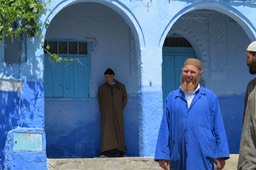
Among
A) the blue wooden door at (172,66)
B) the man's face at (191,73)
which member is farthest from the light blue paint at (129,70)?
the man's face at (191,73)

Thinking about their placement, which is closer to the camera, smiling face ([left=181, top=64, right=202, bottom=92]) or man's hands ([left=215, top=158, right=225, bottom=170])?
man's hands ([left=215, top=158, right=225, bottom=170])

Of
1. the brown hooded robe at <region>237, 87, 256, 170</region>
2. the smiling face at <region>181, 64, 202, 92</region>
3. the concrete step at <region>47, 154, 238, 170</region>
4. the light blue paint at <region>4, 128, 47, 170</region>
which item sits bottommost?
the concrete step at <region>47, 154, 238, 170</region>

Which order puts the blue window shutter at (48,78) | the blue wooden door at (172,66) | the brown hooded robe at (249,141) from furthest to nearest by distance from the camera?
1. the blue wooden door at (172,66)
2. the blue window shutter at (48,78)
3. the brown hooded robe at (249,141)

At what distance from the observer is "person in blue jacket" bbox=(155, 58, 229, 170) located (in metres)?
6.37

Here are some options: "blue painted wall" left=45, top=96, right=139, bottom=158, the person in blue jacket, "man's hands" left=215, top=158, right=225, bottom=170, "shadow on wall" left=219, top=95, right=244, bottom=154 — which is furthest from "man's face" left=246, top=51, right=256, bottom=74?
"shadow on wall" left=219, top=95, right=244, bottom=154

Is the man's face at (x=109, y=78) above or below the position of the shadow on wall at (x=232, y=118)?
above

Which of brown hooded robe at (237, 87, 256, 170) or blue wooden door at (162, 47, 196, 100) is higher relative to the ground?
blue wooden door at (162, 47, 196, 100)

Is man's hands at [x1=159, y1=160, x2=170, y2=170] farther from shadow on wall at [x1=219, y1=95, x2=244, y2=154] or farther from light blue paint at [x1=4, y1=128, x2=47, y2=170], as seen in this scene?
shadow on wall at [x1=219, y1=95, x2=244, y2=154]

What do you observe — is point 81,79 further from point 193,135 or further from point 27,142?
point 193,135

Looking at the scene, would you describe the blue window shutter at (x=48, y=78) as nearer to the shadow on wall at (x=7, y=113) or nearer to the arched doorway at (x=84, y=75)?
the arched doorway at (x=84, y=75)

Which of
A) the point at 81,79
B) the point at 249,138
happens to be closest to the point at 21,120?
the point at 81,79

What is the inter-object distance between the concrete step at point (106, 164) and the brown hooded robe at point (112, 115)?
193 centimetres

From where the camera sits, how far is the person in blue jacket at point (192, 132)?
6.37 metres

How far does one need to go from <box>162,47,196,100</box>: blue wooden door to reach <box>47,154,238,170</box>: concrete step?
280cm
